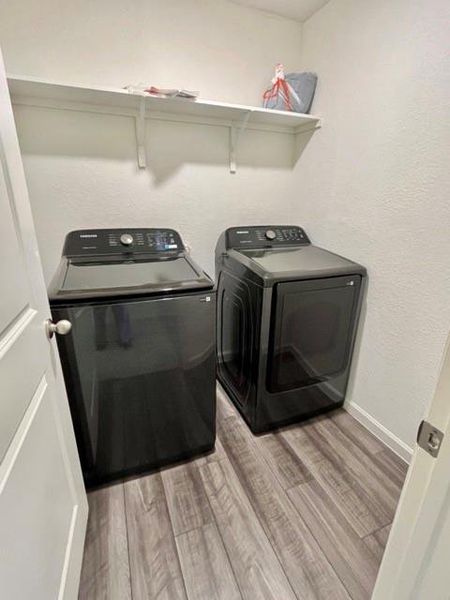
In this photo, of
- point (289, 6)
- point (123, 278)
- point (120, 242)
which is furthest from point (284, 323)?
point (289, 6)

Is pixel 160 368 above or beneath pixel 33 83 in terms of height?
beneath

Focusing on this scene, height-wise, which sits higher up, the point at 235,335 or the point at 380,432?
the point at 235,335

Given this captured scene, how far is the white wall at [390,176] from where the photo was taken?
1352 millimetres

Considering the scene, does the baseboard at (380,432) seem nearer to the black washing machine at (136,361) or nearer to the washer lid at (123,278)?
the black washing machine at (136,361)

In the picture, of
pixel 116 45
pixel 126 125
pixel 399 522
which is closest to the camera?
pixel 399 522

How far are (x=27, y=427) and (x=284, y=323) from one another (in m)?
1.21

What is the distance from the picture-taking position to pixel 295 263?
171 centimetres

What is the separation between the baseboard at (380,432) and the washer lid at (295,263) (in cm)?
89

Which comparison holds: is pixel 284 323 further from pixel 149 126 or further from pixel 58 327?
pixel 149 126

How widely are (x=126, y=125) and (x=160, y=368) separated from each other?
1454 millimetres

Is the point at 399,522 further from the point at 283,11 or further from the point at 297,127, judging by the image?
the point at 283,11

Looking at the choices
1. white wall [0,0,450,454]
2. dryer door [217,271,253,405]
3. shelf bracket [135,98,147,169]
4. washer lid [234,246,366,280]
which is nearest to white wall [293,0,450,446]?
white wall [0,0,450,454]

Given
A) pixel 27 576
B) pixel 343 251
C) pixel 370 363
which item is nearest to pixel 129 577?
pixel 27 576

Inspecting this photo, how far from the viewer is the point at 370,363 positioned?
71.4 inches
